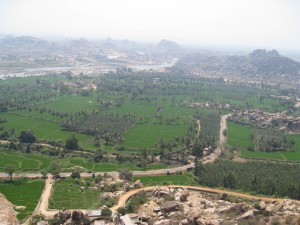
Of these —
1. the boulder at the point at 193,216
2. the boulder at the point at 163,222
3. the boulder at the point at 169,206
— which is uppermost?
the boulder at the point at 193,216

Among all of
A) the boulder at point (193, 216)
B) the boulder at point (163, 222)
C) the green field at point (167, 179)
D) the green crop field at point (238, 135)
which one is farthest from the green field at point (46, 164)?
the boulder at point (193, 216)

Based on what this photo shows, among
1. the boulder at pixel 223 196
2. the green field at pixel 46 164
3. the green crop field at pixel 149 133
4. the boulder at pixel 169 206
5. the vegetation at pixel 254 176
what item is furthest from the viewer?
the green crop field at pixel 149 133

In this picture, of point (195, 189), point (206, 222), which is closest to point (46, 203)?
point (195, 189)

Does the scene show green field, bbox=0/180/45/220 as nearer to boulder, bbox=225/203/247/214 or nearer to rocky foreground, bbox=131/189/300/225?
rocky foreground, bbox=131/189/300/225

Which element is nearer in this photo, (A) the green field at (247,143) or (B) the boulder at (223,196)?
(B) the boulder at (223,196)

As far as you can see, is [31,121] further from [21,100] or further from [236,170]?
[236,170]

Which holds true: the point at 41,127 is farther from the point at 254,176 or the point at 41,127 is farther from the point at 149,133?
the point at 254,176

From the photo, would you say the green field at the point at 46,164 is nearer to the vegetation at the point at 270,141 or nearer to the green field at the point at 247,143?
the green field at the point at 247,143

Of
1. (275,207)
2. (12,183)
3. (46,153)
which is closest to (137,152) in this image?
(46,153)
